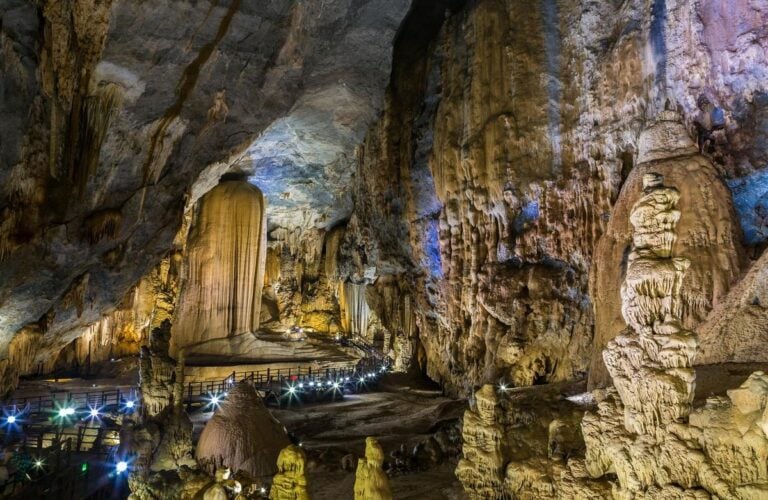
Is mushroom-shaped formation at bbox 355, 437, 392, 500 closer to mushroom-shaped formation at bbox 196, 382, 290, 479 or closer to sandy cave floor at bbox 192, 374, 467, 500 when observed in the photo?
sandy cave floor at bbox 192, 374, 467, 500

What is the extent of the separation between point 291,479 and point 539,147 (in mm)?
10629

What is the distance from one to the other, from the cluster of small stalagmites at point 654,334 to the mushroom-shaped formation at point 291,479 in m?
3.21

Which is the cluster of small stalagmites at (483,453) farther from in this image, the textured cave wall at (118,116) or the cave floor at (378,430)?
the textured cave wall at (118,116)

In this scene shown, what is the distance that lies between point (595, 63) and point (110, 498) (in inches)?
524

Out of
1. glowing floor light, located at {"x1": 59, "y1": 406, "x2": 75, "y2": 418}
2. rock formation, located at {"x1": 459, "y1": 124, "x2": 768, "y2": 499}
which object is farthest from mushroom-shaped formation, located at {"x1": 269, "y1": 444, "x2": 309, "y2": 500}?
glowing floor light, located at {"x1": 59, "y1": 406, "x2": 75, "y2": 418}

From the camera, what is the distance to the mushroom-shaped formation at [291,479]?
18.8ft

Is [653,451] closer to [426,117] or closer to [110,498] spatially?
[110,498]

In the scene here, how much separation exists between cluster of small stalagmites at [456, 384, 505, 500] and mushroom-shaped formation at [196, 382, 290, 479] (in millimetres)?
3397

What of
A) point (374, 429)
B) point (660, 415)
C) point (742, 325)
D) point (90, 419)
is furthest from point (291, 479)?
point (90, 419)

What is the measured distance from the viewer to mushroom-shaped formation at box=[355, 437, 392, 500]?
19.2ft

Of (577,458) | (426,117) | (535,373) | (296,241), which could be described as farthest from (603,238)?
(296,241)

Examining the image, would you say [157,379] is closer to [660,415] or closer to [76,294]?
[76,294]

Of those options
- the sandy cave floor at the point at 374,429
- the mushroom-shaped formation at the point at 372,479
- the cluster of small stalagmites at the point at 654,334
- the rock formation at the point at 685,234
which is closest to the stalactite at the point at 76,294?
the sandy cave floor at the point at 374,429

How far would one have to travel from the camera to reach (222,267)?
21.7 metres
